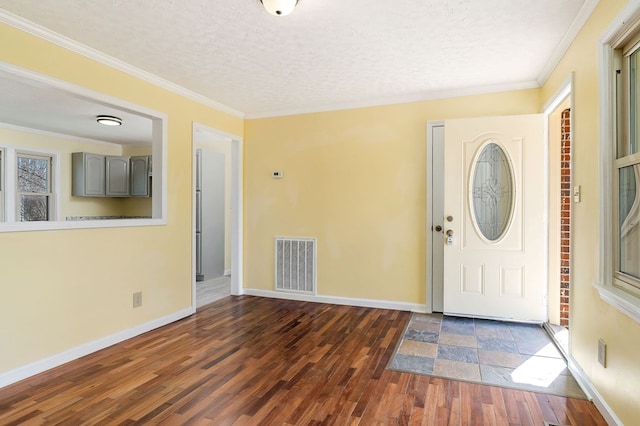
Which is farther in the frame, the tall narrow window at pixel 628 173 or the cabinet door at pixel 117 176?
the cabinet door at pixel 117 176

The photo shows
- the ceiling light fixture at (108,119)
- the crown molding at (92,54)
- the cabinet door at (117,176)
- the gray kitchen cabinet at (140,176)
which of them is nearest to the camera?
the crown molding at (92,54)

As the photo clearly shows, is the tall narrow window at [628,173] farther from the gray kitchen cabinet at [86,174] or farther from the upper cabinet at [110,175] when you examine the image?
the gray kitchen cabinet at [86,174]

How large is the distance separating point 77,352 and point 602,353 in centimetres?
357

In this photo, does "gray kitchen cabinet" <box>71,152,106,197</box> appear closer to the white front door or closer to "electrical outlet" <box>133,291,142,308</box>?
"electrical outlet" <box>133,291,142,308</box>

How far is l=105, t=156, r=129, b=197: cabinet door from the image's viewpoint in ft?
20.5

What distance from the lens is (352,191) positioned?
4207mm

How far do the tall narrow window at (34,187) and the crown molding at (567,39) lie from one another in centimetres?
687

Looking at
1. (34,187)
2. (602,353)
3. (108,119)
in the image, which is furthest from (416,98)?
(34,187)

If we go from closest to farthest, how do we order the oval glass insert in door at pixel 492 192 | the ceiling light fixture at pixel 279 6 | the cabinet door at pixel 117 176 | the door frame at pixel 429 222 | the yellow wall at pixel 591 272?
the yellow wall at pixel 591 272
the ceiling light fixture at pixel 279 6
the oval glass insert in door at pixel 492 192
the door frame at pixel 429 222
the cabinet door at pixel 117 176

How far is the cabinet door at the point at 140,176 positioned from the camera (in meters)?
6.43

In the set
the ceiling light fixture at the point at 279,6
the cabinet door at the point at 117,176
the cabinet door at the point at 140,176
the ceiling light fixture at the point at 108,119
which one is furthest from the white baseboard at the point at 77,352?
the cabinet door at the point at 117,176

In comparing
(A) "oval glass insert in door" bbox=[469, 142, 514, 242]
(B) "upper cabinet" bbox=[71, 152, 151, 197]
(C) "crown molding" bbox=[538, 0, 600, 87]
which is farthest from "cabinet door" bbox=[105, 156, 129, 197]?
(C) "crown molding" bbox=[538, 0, 600, 87]

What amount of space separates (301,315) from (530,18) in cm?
327

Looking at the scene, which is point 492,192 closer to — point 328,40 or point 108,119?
point 328,40
